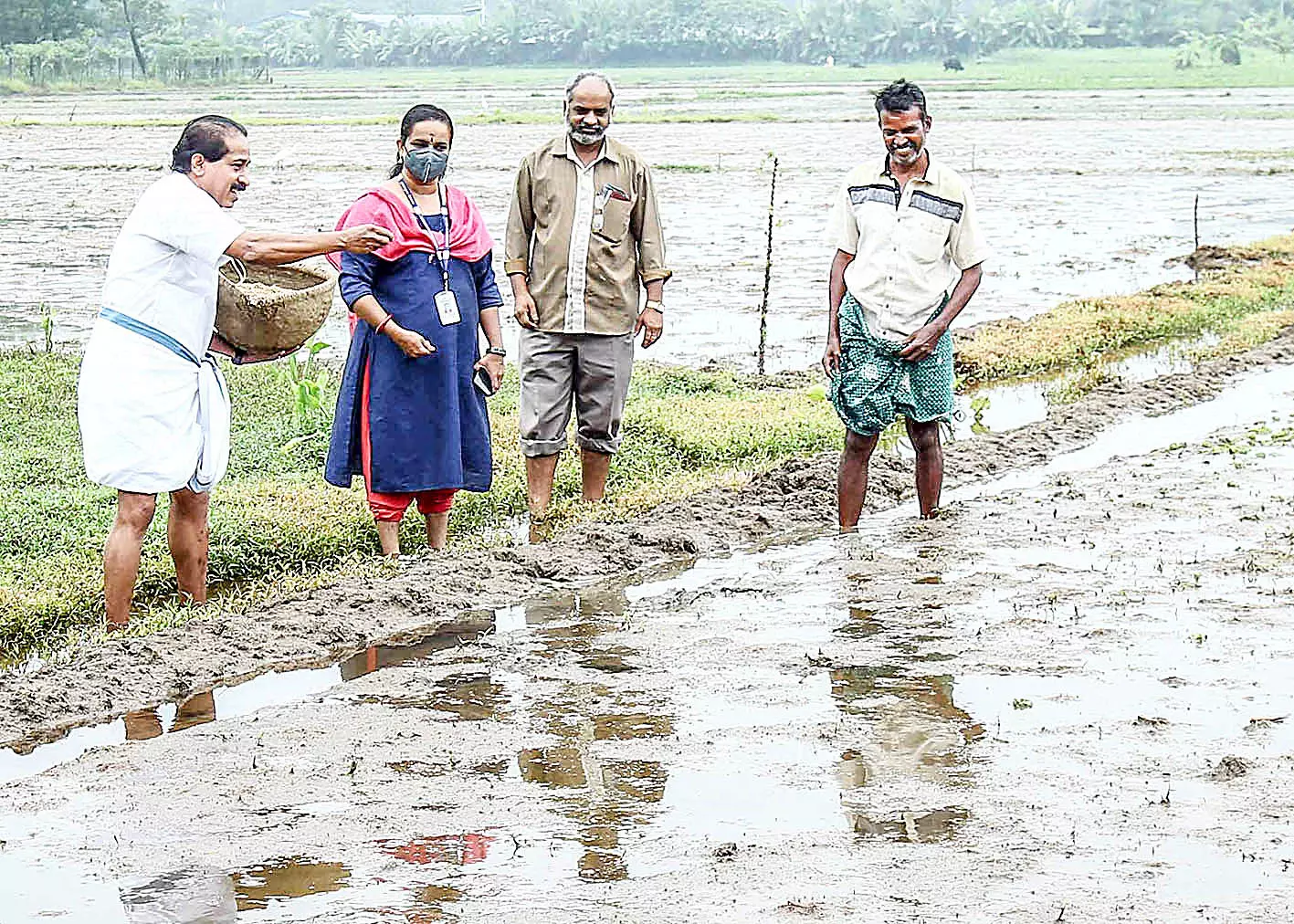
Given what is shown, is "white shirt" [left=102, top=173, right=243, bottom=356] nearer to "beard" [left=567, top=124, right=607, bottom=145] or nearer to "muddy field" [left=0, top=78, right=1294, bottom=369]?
"beard" [left=567, top=124, right=607, bottom=145]

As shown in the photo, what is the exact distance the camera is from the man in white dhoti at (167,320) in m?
5.21

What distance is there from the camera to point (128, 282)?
209 inches

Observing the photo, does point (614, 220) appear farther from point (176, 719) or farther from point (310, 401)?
point (176, 719)

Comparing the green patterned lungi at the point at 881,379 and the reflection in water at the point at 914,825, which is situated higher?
the green patterned lungi at the point at 881,379

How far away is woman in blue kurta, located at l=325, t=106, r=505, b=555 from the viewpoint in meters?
6.19

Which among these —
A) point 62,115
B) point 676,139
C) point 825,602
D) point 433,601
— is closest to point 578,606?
point 433,601

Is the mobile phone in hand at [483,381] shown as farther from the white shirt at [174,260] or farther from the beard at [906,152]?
the beard at [906,152]

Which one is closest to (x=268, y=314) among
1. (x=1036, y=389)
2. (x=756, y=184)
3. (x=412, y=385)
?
(x=412, y=385)

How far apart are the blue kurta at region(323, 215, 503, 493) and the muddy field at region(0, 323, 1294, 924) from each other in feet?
1.34

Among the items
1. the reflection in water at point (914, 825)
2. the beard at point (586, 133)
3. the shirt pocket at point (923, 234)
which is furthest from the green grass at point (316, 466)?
the reflection in water at point (914, 825)

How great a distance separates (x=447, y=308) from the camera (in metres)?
6.34

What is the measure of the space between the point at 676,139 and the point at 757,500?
3036cm

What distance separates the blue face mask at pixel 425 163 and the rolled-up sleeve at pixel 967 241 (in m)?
1.98

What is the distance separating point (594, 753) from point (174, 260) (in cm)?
201
